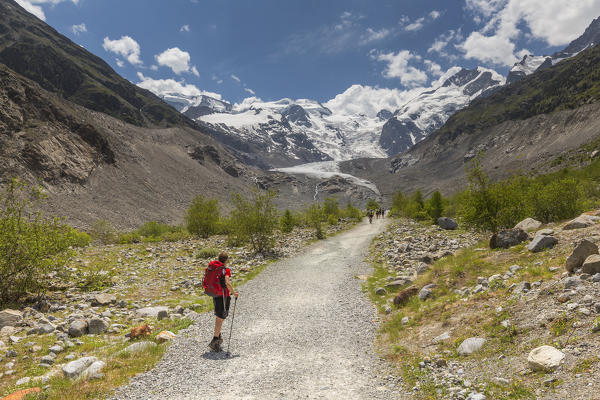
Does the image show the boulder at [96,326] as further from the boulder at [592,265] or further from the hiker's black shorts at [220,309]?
the boulder at [592,265]

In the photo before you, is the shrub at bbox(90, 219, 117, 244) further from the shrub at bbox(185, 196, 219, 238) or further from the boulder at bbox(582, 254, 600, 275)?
the boulder at bbox(582, 254, 600, 275)

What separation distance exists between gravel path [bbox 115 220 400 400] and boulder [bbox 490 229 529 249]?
6.91 metres

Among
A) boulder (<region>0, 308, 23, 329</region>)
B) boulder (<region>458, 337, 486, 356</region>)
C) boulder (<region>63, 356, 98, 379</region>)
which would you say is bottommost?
boulder (<region>63, 356, 98, 379</region>)

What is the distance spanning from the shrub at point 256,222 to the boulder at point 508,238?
19547mm

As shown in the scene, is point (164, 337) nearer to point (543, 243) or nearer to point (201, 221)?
point (543, 243)

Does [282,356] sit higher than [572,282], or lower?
lower

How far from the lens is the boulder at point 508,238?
49.1 feet

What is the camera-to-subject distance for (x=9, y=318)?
456 inches

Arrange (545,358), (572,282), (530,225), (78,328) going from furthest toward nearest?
(530,225) → (78,328) → (572,282) → (545,358)

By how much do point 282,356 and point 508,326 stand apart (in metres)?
6.07

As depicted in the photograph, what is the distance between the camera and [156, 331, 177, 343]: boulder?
10523 millimetres

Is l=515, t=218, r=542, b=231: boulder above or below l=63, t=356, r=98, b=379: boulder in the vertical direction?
above

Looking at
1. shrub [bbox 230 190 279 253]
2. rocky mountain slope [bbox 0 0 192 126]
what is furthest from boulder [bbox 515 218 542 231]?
rocky mountain slope [bbox 0 0 192 126]

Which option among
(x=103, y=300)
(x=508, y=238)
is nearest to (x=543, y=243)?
(x=508, y=238)
